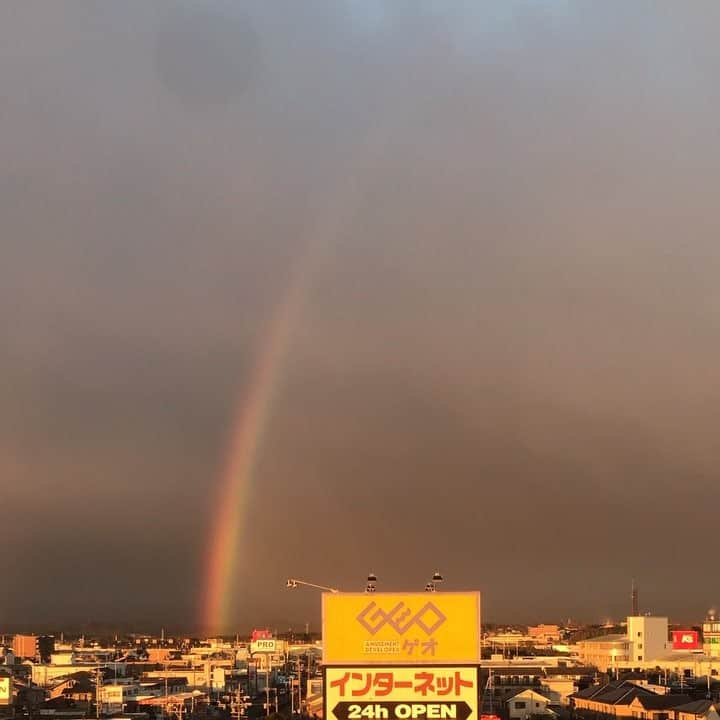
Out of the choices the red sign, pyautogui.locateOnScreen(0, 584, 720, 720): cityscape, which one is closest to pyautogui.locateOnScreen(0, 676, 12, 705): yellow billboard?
pyautogui.locateOnScreen(0, 584, 720, 720): cityscape

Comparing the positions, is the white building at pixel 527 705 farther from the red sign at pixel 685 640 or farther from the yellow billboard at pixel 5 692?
the red sign at pixel 685 640

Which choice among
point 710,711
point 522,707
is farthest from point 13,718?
point 710,711

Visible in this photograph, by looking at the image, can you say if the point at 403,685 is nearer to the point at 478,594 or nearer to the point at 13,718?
the point at 478,594

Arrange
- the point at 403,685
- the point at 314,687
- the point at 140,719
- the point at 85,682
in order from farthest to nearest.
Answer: the point at 85,682 → the point at 314,687 → the point at 140,719 → the point at 403,685

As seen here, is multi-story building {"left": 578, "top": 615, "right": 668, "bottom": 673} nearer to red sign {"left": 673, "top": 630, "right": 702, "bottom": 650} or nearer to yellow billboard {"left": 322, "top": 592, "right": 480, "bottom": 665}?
red sign {"left": 673, "top": 630, "right": 702, "bottom": 650}

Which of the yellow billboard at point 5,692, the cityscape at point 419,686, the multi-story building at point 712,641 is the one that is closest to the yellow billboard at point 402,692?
the cityscape at point 419,686

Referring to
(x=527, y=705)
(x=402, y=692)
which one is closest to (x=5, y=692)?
(x=527, y=705)

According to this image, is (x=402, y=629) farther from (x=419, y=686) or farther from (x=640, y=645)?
(x=640, y=645)
